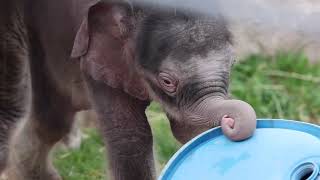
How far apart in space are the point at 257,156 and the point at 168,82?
1.52ft

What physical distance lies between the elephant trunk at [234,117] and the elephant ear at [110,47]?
28 cm

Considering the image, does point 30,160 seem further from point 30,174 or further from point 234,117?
point 234,117

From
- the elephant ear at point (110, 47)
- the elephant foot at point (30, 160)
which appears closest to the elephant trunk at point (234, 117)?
the elephant ear at point (110, 47)

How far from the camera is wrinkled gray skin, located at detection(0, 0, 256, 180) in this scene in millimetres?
2322

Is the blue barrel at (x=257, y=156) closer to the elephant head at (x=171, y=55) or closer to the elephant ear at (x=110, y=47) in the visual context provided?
the elephant head at (x=171, y=55)

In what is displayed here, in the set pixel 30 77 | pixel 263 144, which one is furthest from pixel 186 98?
pixel 30 77

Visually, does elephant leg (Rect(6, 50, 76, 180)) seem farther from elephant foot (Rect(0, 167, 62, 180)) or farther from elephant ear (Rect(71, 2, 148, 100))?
elephant ear (Rect(71, 2, 148, 100))

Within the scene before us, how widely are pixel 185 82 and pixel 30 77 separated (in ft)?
2.26

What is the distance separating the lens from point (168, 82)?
7.80 feet

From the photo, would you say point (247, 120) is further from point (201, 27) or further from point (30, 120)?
point (30, 120)

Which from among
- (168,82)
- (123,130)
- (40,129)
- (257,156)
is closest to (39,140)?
(40,129)

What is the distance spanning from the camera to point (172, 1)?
2324 mm

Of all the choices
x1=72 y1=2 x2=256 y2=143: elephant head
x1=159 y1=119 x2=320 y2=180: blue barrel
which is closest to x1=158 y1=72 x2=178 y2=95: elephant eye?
x1=72 y1=2 x2=256 y2=143: elephant head

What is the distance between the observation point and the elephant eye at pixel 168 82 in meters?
2.36
